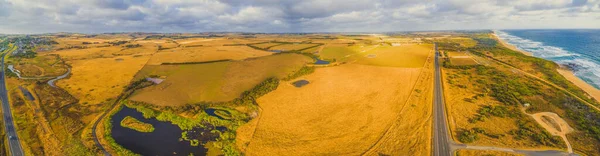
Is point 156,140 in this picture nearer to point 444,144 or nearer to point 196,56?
point 444,144

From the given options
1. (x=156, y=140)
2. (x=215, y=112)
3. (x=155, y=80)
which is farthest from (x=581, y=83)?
(x=155, y=80)

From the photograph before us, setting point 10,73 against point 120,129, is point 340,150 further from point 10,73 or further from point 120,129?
point 10,73

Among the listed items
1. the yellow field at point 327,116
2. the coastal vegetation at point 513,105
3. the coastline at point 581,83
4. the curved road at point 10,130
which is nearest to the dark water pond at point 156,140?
the yellow field at point 327,116

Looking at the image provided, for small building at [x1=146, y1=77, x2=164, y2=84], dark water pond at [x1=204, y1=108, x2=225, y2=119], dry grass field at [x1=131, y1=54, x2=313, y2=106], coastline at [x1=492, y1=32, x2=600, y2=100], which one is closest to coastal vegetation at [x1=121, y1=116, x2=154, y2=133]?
dry grass field at [x1=131, y1=54, x2=313, y2=106]

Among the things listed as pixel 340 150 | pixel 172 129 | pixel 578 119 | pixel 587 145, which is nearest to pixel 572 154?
pixel 587 145

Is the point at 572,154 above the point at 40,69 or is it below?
below

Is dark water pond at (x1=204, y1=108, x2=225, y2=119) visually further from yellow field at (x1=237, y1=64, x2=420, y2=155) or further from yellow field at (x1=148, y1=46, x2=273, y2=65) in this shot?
yellow field at (x1=148, y1=46, x2=273, y2=65)

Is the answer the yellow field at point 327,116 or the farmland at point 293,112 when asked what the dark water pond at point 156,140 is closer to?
the farmland at point 293,112
